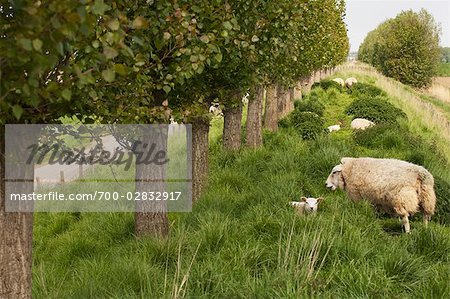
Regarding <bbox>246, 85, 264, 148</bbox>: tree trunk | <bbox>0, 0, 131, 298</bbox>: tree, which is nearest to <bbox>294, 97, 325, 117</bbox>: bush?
<bbox>246, 85, 264, 148</bbox>: tree trunk

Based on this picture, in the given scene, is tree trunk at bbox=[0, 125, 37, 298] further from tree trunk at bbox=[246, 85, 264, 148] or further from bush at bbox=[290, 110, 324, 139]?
bush at bbox=[290, 110, 324, 139]

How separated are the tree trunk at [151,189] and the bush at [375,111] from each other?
46.0 ft

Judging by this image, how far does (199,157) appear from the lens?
1005 cm

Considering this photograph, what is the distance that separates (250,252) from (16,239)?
294 centimetres

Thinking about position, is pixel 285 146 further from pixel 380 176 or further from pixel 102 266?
pixel 102 266

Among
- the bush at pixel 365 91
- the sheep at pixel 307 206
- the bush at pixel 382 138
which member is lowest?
the sheep at pixel 307 206

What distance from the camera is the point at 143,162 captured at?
7.66 metres

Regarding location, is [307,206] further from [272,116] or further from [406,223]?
[272,116]

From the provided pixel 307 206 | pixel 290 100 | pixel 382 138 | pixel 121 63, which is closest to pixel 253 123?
pixel 382 138

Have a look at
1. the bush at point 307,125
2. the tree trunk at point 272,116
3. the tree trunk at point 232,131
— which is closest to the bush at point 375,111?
the bush at point 307,125

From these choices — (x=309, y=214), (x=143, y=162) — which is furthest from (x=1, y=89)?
(x=309, y=214)

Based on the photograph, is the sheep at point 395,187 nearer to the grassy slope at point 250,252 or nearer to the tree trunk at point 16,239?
the grassy slope at point 250,252

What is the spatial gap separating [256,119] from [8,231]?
1150cm

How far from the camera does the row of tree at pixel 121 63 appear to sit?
2592 mm
